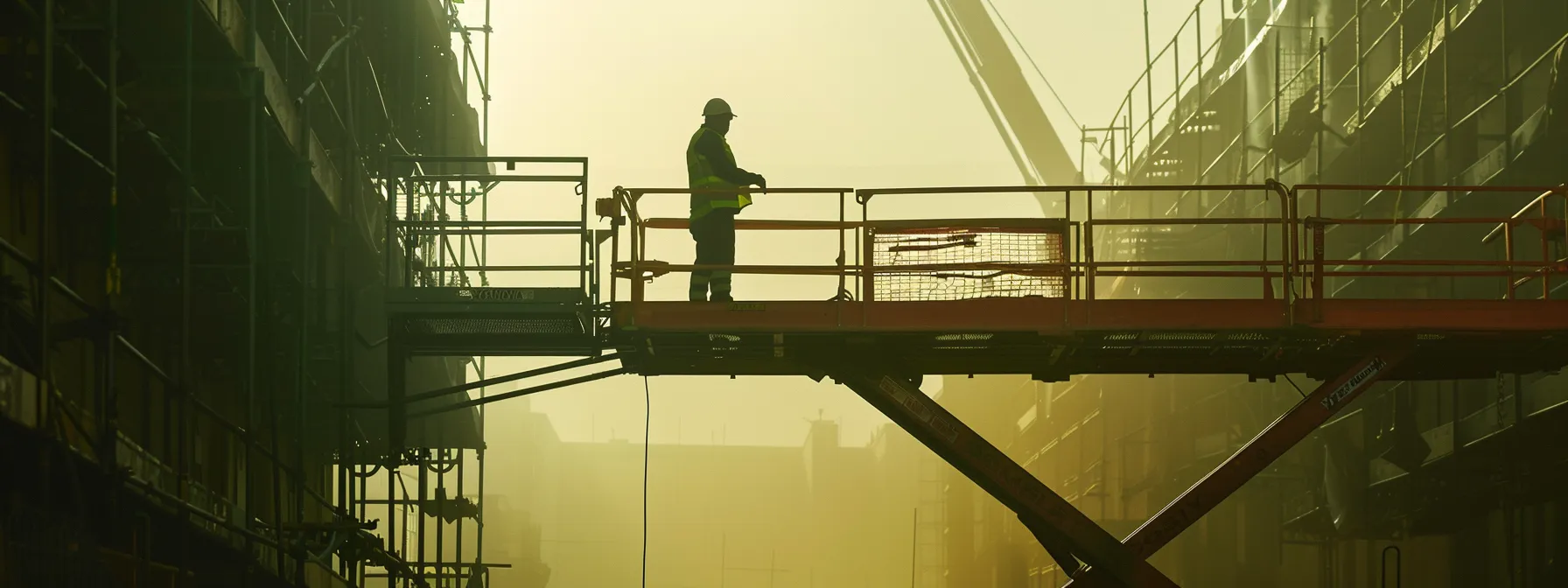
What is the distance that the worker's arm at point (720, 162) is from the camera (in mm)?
14633

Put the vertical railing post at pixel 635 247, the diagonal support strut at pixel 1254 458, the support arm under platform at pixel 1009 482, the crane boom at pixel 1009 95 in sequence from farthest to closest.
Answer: the crane boom at pixel 1009 95, the vertical railing post at pixel 635 247, the diagonal support strut at pixel 1254 458, the support arm under platform at pixel 1009 482

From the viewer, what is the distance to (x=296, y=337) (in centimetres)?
1684

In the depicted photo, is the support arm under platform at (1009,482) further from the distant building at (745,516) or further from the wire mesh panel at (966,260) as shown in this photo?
the distant building at (745,516)

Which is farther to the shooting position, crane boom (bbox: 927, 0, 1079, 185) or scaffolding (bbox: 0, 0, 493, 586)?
crane boom (bbox: 927, 0, 1079, 185)

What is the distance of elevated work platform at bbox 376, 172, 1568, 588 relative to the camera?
541 inches

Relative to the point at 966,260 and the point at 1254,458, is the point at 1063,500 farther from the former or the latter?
the point at 966,260

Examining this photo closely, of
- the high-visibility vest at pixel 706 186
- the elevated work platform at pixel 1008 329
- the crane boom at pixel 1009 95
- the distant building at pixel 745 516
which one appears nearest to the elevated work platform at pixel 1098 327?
the elevated work platform at pixel 1008 329

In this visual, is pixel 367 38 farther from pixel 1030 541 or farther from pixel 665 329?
pixel 1030 541

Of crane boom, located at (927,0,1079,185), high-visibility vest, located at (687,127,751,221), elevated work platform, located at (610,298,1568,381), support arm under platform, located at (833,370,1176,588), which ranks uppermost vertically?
crane boom, located at (927,0,1079,185)

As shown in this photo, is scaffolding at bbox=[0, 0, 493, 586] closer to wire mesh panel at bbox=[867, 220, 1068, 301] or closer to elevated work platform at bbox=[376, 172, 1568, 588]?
elevated work platform at bbox=[376, 172, 1568, 588]

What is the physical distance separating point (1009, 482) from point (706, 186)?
130 inches

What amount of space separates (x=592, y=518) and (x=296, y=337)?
273ft

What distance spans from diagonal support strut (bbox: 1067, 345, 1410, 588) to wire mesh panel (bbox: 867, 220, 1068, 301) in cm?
181

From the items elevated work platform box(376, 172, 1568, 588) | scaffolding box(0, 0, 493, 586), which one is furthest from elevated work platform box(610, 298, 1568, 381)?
scaffolding box(0, 0, 493, 586)
